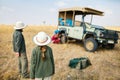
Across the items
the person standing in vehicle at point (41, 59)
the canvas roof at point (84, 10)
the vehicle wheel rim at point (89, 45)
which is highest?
the canvas roof at point (84, 10)

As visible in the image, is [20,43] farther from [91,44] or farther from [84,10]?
[84,10]

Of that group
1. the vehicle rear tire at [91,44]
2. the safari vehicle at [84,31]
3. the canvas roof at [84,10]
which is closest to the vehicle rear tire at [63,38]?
the safari vehicle at [84,31]

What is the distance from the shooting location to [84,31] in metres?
12.2

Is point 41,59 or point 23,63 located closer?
point 41,59

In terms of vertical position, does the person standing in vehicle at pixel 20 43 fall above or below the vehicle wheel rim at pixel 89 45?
above

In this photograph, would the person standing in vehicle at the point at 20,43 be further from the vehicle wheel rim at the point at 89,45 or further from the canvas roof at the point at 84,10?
the canvas roof at the point at 84,10

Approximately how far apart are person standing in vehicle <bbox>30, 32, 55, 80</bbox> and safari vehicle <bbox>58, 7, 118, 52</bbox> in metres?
7.27

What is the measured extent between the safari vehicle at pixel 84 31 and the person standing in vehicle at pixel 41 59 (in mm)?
7265

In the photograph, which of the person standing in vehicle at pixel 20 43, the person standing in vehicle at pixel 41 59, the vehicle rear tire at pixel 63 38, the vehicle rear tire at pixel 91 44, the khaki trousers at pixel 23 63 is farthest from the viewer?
the vehicle rear tire at pixel 63 38

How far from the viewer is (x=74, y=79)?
670cm

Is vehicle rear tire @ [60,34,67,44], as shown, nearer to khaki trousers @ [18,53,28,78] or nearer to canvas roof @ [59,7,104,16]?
canvas roof @ [59,7,104,16]

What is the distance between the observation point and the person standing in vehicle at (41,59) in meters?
4.06

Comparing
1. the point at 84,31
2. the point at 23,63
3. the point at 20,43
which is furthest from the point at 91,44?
the point at 20,43

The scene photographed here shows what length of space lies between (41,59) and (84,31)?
27.2ft
